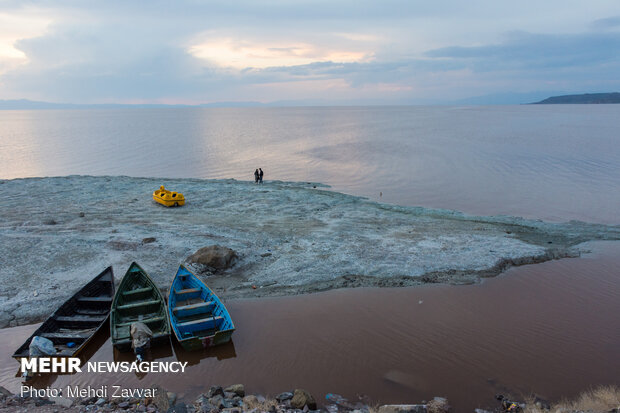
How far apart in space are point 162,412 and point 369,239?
553 inches

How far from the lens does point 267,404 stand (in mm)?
10047

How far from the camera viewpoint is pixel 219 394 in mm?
10414

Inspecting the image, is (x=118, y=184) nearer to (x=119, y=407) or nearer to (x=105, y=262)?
(x=105, y=262)

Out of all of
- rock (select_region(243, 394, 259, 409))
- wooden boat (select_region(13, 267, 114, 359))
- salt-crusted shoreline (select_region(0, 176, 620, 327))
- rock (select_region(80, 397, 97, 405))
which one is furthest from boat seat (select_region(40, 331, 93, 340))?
rock (select_region(243, 394, 259, 409))

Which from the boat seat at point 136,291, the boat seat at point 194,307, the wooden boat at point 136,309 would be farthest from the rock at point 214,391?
the boat seat at point 136,291

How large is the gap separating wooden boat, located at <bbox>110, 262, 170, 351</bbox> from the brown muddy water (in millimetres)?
720

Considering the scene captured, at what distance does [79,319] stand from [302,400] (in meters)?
8.39

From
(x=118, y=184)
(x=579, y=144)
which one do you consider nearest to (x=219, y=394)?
(x=118, y=184)

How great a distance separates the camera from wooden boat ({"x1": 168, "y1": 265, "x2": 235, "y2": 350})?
12570 millimetres

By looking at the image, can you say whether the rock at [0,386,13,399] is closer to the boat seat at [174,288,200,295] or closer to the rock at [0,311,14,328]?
the rock at [0,311,14,328]

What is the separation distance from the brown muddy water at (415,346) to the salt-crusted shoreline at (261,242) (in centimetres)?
125

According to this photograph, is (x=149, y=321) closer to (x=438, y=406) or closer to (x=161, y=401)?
(x=161, y=401)

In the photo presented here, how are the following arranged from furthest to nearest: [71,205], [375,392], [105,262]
→ [71,205], [105,262], [375,392]

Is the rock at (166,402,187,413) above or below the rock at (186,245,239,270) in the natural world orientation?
below
